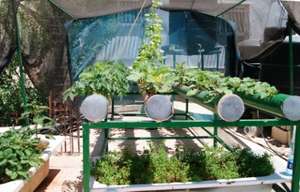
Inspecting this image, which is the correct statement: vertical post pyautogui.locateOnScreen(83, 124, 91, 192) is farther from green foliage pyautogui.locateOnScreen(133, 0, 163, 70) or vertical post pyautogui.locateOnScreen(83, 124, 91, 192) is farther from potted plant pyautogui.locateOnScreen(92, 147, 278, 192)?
green foliage pyautogui.locateOnScreen(133, 0, 163, 70)

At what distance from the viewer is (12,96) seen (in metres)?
6.16

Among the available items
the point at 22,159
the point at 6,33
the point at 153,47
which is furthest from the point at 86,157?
the point at 6,33

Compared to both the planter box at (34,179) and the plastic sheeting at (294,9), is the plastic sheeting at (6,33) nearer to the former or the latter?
the planter box at (34,179)

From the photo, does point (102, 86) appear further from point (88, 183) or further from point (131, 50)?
point (131, 50)

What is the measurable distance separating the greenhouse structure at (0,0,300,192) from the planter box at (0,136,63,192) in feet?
0.04

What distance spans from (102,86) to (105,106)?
55 centimetres

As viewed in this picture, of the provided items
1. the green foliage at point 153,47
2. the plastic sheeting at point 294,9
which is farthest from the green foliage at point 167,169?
the plastic sheeting at point 294,9

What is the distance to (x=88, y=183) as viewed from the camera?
2.57m

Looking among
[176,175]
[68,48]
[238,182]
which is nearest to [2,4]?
[68,48]

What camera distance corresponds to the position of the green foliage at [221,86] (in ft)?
8.36

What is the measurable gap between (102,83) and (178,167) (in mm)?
839

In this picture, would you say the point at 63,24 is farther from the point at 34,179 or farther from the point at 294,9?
the point at 294,9

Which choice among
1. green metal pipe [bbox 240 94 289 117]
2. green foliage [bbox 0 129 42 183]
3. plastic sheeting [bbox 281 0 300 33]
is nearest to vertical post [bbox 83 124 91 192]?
green foliage [bbox 0 129 42 183]

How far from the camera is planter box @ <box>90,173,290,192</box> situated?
2.66 meters
